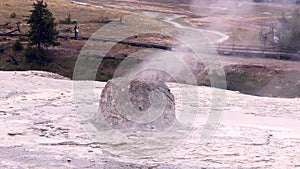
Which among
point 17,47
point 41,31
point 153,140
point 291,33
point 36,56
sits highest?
point 291,33

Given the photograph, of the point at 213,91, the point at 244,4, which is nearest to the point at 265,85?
the point at 213,91

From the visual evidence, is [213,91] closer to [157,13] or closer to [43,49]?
[43,49]

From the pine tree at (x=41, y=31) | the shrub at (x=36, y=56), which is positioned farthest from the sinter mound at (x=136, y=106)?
the pine tree at (x=41, y=31)

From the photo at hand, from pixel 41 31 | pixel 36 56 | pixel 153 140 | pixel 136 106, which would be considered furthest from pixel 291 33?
pixel 153 140

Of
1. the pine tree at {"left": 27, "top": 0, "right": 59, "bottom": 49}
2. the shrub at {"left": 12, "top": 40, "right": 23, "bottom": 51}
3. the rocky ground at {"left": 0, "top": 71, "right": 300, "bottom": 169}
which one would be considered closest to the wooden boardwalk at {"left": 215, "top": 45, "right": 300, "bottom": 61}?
the pine tree at {"left": 27, "top": 0, "right": 59, "bottom": 49}

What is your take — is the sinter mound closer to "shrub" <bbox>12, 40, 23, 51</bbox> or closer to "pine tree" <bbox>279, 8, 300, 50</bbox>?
"shrub" <bbox>12, 40, 23, 51</bbox>

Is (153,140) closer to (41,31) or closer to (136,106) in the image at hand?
(136,106)
